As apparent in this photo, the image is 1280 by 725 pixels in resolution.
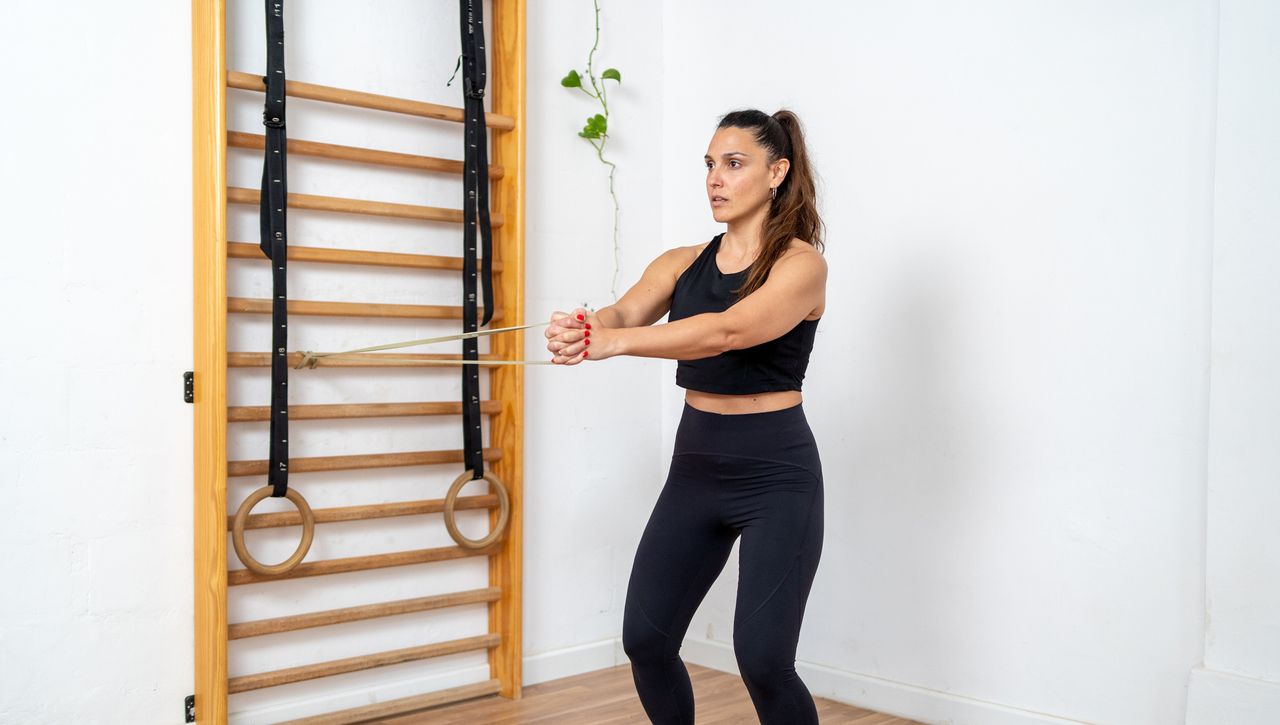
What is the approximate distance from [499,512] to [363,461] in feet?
1.59

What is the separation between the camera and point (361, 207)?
294 centimetres

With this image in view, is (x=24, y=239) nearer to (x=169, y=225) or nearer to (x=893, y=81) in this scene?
(x=169, y=225)

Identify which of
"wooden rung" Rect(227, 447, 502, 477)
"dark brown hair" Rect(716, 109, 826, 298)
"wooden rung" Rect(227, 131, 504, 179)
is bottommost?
"wooden rung" Rect(227, 447, 502, 477)

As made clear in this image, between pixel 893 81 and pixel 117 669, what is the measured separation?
270 cm

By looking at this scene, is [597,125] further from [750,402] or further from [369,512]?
[750,402]

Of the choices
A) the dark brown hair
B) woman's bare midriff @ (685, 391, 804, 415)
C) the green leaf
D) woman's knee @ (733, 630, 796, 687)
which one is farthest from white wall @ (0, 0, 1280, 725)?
woman's knee @ (733, 630, 796, 687)

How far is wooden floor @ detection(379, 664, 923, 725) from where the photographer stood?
2.94 m

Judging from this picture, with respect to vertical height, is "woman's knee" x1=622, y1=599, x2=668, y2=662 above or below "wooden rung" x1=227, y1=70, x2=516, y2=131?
below

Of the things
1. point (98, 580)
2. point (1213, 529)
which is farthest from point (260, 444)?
point (1213, 529)

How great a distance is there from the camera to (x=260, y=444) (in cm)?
285

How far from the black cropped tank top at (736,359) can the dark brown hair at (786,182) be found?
71 millimetres

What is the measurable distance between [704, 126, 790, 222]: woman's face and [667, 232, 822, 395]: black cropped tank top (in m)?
0.15

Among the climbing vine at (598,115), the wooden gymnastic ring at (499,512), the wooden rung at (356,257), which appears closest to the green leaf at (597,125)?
the climbing vine at (598,115)

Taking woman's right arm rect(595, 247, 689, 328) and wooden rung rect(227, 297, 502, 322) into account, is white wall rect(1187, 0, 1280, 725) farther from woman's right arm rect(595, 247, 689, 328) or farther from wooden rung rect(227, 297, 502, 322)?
wooden rung rect(227, 297, 502, 322)
